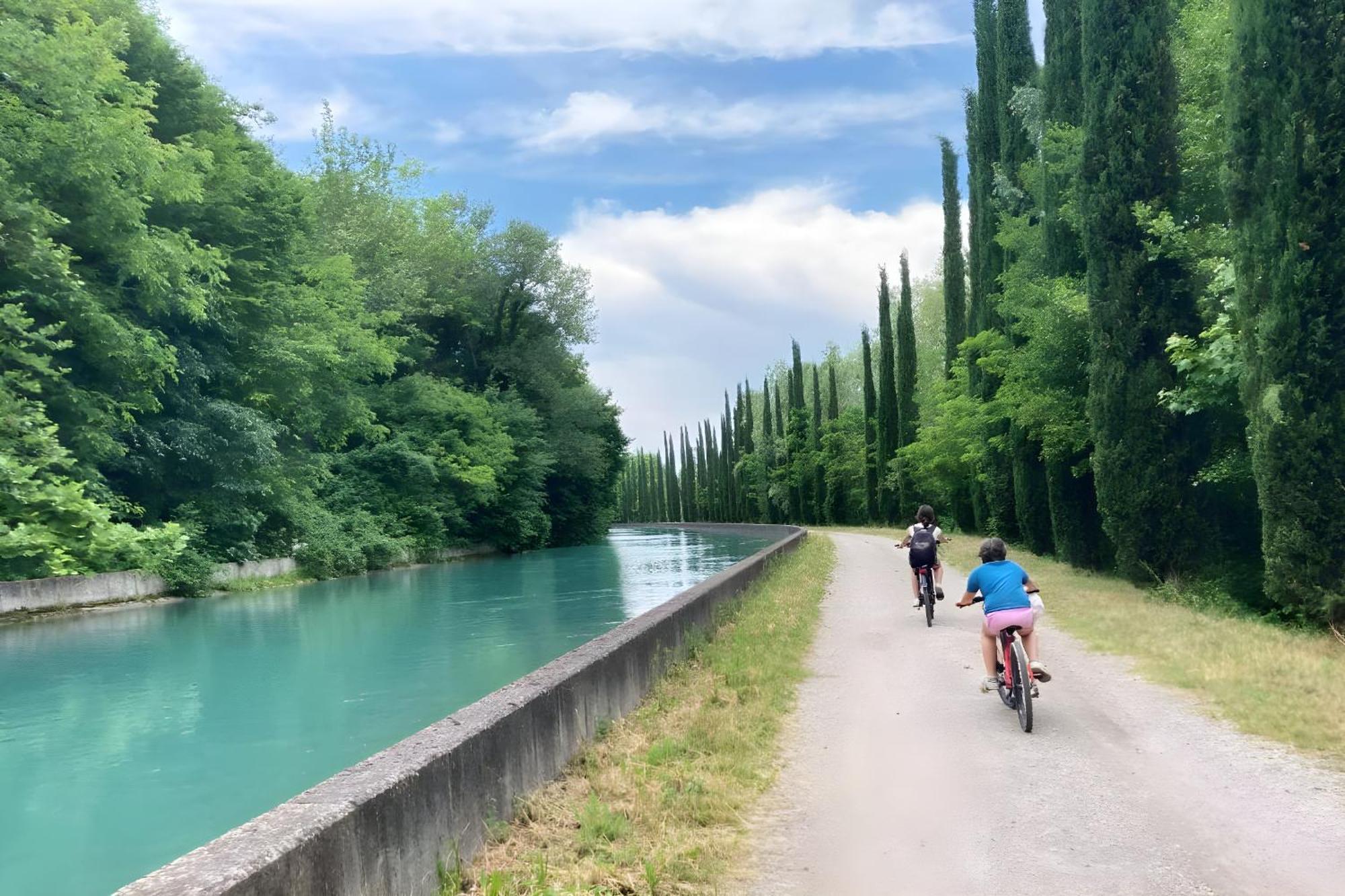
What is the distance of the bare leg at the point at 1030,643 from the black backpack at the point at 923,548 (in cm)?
521

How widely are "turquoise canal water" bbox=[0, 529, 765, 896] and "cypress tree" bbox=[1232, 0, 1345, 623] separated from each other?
905 centimetres

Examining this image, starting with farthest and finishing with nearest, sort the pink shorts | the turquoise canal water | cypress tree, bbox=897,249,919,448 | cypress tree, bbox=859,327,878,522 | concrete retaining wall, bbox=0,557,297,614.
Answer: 1. cypress tree, bbox=859,327,878,522
2. cypress tree, bbox=897,249,919,448
3. concrete retaining wall, bbox=0,557,297,614
4. the pink shorts
5. the turquoise canal water

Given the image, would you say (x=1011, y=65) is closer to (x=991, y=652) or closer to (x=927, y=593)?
(x=927, y=593)

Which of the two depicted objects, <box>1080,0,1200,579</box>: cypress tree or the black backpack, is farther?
<box>1080,0,1200,579</box>: cypress tree

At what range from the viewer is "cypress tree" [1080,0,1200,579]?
15.9 m

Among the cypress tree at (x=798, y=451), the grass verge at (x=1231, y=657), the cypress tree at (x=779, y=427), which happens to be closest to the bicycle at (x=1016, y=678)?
the grass verge at (x=1231, y=657)

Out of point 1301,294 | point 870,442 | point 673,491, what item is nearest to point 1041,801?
point 1301,294

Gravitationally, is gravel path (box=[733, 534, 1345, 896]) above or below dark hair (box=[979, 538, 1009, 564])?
below

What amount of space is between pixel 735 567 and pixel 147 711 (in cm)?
908

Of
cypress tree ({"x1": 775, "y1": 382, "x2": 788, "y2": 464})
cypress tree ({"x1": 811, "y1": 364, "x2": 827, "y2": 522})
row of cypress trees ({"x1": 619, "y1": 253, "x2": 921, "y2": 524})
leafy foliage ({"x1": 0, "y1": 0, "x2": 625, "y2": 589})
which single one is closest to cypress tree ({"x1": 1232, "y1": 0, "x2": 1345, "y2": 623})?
leafy foliage ({"x1": 0, "y1": 0, "x2": 625, "y2": 589})

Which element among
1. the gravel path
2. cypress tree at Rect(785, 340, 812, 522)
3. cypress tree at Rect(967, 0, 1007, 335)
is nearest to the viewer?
the gravel path

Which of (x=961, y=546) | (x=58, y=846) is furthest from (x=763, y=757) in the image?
(x=961, y=546)

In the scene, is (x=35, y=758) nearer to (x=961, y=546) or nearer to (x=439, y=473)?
(x=961, y=546)

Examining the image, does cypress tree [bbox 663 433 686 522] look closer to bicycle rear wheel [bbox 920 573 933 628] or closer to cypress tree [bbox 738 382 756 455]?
cypress tree [bbox 738 382 756 455]
